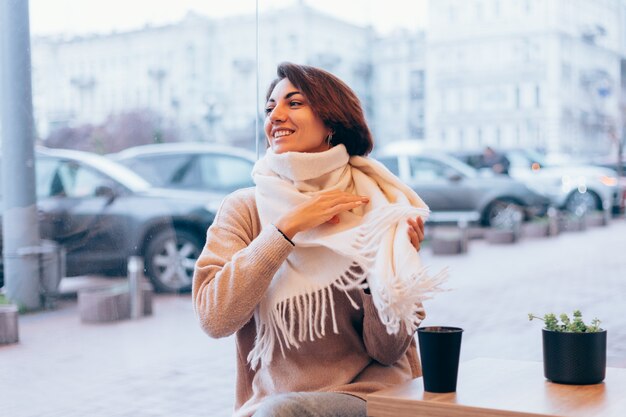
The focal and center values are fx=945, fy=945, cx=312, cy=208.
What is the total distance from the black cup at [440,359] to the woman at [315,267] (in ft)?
0.39

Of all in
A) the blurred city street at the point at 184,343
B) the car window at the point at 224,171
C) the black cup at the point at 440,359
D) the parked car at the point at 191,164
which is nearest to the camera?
the black cup at the point at 440,359

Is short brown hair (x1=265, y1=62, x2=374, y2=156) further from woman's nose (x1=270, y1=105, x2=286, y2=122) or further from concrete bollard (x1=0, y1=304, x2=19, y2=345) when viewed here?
concrete bollard (x1=0, y1=304, x2=19, y2=345)

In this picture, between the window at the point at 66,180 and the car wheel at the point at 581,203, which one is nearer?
the window at the point at 66,180

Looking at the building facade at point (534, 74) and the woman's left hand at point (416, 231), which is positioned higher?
the building facade at point (534, 74)

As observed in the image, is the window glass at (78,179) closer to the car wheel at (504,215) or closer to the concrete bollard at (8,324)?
the concrete bollard at (8,324)

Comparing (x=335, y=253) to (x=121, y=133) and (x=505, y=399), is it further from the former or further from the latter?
(x=121, y=133)

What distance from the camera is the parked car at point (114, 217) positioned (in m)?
4.23

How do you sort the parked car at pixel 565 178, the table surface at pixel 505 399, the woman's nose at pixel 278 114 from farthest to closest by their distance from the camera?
1. the parked car at pixel 565 178
2. the woman's nose at pixel 278 114
3. the table surface at pixel 505 399

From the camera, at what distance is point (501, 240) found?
333 inches

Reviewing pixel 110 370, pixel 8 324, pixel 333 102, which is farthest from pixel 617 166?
pixel 8 324

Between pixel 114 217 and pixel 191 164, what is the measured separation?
28.1 inches

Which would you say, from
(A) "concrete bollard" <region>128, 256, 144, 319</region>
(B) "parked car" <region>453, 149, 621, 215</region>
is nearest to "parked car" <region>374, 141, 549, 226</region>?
(B) "parked car" <region>453, 149, 621, 215</region>

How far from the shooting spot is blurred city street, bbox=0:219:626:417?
11.9 feet

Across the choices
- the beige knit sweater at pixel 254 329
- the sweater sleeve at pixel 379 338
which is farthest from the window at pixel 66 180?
the sweater sleeve at pixel 379 338
